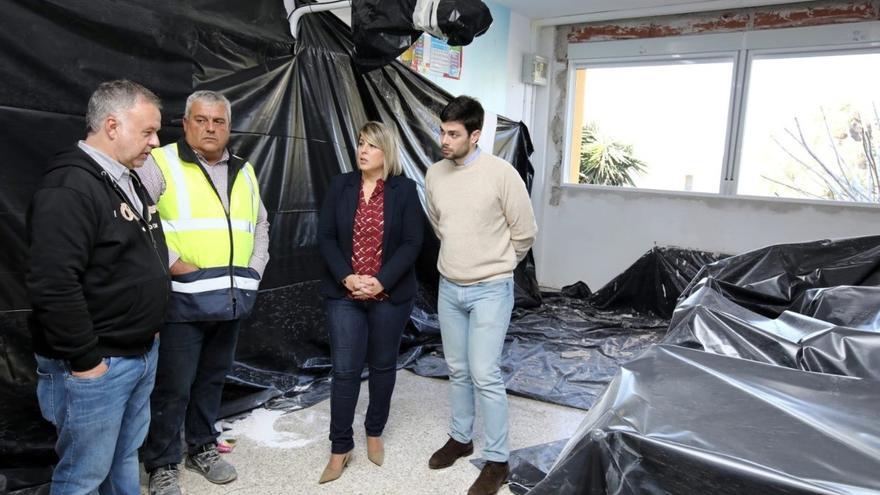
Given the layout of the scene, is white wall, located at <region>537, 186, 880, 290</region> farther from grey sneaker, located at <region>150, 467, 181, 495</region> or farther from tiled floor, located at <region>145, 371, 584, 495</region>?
grey sneaker, located at <region>150, 467, 181, 495</region>

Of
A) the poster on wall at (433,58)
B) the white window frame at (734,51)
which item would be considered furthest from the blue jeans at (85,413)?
the white window frame at (734,51)

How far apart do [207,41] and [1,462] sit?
1812 millimetres

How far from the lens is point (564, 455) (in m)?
1.04

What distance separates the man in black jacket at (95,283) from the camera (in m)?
1.38

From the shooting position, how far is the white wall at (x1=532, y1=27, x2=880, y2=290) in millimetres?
4520

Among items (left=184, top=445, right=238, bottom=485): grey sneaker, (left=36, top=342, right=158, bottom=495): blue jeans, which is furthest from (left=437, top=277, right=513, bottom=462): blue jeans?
(left=36, top=342, right=158, bottom=495): blue jeans

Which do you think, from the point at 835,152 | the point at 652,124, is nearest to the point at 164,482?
the point at 652,124

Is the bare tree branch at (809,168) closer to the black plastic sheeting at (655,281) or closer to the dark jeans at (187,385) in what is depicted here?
the black plastic sheeting at (655,281)

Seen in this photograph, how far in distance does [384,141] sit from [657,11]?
362 cm

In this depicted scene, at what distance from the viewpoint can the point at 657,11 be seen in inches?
189

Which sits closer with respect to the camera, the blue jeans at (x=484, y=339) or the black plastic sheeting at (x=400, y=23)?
the blue jeans at (x=484, y=339)

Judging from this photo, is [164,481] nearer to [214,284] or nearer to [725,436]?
[214,284]

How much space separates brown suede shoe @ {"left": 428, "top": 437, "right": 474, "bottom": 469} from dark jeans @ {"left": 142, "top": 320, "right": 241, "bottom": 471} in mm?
885

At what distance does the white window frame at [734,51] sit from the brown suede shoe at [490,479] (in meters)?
3.58
